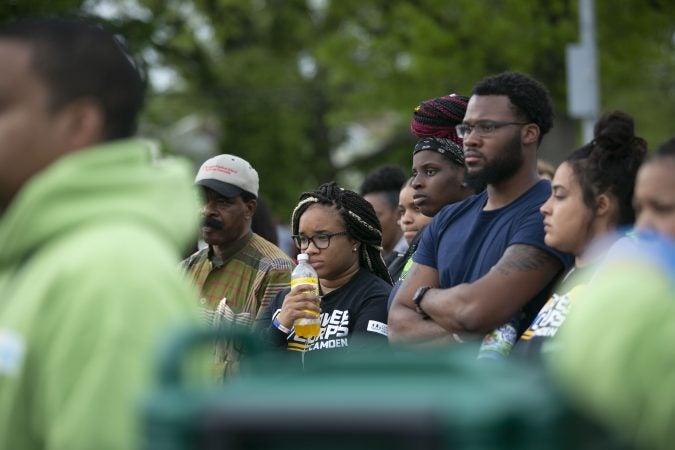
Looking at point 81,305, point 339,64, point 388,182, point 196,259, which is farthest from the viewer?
point 339,64

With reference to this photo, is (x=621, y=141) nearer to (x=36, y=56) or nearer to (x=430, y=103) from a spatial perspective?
(x=430, y=103)

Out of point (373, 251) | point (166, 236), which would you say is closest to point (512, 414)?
point (166, 236)

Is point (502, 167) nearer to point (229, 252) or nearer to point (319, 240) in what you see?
point (319, 240)

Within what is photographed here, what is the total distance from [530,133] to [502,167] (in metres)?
0.24

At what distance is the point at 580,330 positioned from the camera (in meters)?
2.09

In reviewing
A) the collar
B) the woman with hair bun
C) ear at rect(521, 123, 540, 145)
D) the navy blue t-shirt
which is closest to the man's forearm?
the navy blue t-shirt

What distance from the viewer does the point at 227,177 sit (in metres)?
6.63

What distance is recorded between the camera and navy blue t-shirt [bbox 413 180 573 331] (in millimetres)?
4828

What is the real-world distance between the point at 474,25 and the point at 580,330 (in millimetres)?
16311

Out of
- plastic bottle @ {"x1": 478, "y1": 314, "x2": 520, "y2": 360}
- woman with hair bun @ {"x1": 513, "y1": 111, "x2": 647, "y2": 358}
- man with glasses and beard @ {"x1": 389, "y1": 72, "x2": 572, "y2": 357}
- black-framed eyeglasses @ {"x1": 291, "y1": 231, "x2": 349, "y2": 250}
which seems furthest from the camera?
black-framed eyeglasses @ {"x1": 291, "y1": 231, "x2": 349, "y2": 250}

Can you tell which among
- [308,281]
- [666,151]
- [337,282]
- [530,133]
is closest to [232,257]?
[337,282]

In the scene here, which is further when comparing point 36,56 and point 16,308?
point 36,56

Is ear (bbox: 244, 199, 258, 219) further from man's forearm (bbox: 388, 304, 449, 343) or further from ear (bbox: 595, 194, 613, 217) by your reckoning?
ear (bbox: 595, 194, 613, 217)

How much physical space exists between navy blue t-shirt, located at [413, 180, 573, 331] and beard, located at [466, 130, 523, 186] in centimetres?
12
